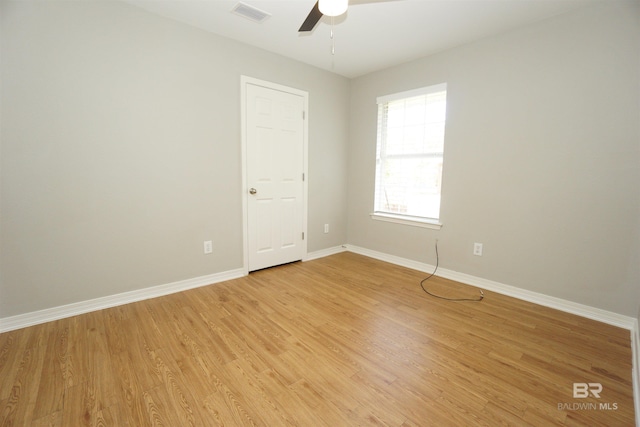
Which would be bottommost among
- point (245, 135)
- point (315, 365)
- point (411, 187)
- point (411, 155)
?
point (315, 365)

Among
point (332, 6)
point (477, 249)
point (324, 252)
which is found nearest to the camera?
point (332, 6)

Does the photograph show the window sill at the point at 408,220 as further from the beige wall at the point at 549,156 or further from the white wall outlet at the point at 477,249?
the white wall outlet at the point at 477,249

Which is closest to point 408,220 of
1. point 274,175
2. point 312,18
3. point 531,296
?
point 531,296

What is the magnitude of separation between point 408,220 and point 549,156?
1548mm

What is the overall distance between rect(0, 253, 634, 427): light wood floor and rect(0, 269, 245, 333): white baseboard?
0.08 m

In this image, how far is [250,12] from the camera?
2.47m

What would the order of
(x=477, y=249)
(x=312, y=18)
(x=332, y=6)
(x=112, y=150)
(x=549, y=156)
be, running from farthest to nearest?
(x=477, y=249)
(x=549, y=156)
(x=112, y=150)
(x=312, y=18)
(x=332, y=6)

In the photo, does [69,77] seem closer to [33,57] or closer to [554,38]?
[33,57]

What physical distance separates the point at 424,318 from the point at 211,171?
2470 millimetres

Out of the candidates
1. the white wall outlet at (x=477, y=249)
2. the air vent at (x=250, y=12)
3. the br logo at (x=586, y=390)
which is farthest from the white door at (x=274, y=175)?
the br logo at (x=586, y=390)

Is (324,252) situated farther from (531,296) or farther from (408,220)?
(531,296)

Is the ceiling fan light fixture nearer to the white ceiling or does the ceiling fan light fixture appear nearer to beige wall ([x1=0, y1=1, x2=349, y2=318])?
the white ceiling

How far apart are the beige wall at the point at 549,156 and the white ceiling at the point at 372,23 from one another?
221 mm

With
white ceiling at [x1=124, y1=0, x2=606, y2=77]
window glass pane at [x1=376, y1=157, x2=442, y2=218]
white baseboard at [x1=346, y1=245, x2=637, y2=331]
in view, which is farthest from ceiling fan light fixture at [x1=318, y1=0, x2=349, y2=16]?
white baseboard at [x1=346, y1=245, x2=637, y2=331]
